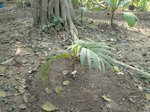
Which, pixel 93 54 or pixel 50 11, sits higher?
pixel 50 11

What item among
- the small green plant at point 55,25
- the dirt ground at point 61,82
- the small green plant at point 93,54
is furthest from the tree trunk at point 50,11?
the small green plant at point 93,54

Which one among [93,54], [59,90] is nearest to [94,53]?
[93,54]

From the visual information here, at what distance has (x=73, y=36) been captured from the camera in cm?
398

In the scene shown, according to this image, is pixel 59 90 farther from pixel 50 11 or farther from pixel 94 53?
pixel 50 11

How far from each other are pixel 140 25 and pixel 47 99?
3033 millimetres

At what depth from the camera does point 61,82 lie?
9.56 feet

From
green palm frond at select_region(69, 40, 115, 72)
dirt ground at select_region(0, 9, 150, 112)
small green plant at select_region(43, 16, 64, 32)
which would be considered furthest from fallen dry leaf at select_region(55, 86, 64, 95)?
small green plant at select_region(43, 16, 64, 32)

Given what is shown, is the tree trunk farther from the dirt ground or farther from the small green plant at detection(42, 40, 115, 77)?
→ the small green plant at detection(42, 40, 115, 77)

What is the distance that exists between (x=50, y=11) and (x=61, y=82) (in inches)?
68.0

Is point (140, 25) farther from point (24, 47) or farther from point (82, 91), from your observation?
point (82, 91)

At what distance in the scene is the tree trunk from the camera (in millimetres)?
4293

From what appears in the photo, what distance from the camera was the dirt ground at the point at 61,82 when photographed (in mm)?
2725

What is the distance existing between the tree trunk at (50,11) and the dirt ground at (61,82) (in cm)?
25

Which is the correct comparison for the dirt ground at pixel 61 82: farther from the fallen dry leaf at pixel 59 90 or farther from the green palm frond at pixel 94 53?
the green palm frond at pixel 94 53
